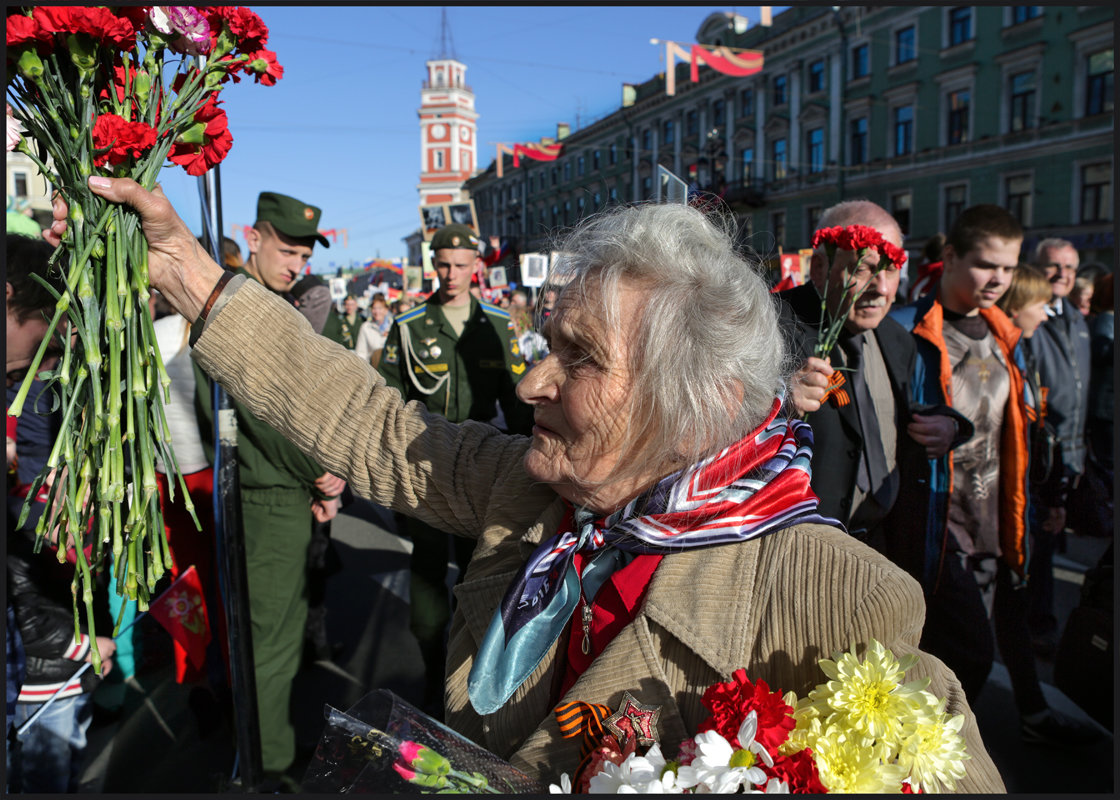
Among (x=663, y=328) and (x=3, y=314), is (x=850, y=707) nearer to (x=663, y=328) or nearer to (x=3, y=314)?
(x=663, y=328)

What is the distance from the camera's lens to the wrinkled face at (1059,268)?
5.77 meters

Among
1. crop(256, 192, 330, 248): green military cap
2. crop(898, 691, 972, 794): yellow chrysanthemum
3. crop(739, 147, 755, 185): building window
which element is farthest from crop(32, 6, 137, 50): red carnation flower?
crop(739, 147, 755, 185): building window

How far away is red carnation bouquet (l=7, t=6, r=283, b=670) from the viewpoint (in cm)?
140

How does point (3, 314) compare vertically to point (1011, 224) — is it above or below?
below

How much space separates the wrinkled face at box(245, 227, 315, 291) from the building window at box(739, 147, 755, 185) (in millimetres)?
33661

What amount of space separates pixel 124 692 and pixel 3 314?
282 cm

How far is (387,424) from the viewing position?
1.84 meters

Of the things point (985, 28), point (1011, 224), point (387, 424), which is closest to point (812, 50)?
point (985, 28)

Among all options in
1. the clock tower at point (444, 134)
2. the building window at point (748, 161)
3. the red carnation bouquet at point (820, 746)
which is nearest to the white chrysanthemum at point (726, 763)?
the red carnation bouquet at point (820, 746)

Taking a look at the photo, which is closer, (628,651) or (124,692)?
(628,651)

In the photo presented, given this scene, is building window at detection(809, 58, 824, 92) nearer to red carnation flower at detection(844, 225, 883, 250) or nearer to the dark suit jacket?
the dark suit jacket

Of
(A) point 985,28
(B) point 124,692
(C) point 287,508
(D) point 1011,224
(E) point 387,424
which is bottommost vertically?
(B) point 124,692

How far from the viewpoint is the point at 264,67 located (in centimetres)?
164

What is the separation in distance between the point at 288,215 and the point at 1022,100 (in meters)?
27.8
